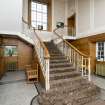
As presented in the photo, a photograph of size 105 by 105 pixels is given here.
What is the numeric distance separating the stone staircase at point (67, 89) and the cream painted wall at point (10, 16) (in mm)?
2879

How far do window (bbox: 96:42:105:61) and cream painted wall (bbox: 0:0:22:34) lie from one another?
4665mm

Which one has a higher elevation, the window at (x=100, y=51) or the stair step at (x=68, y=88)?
the window at (x=100, y=51)

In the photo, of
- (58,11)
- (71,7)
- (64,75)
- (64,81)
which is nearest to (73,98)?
(64,81)

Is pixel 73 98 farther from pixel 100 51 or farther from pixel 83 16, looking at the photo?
pixel 83 16

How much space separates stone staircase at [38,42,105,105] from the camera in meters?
3.46

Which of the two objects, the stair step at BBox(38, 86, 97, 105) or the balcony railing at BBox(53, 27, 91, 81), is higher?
the balcony railing at BBox(53, 27, 91, 81)

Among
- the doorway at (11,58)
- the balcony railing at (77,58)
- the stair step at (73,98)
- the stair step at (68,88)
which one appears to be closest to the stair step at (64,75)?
the balcony railing at (77,58)

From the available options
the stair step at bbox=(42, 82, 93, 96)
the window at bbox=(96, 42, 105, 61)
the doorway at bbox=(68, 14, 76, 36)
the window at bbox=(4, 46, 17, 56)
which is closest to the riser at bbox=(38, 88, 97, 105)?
the stair step at bbox=(42, 82, 93, 96)

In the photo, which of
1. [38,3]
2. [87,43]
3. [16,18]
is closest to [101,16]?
[87,43]

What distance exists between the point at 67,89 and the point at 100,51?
4171mm

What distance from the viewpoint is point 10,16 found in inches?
250

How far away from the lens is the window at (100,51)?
6934 mm

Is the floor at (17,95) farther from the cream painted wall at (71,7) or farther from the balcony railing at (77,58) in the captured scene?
the cream painted wall at (71,7)

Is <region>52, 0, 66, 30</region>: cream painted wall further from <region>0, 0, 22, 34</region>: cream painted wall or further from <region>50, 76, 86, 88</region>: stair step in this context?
<region>50, 76, 86, 88</region>: stair step
